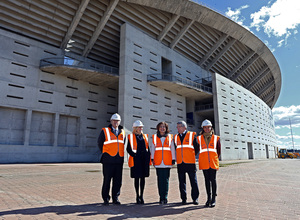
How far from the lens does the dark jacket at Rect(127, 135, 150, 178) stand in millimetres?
4430

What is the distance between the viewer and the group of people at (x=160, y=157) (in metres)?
4.41

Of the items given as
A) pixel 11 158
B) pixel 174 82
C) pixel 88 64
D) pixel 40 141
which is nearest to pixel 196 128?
pixel 174 82

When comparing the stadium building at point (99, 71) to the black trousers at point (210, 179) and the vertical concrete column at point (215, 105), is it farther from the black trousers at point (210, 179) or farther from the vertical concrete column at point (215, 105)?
the black trousers at point (210, 179)

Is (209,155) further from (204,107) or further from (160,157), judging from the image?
(204,107)

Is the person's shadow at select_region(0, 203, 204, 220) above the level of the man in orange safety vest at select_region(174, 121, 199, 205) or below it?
below

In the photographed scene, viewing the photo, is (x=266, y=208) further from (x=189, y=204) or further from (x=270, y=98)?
(x=270, y=98)

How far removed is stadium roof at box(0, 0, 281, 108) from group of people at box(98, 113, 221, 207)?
61.2 feet

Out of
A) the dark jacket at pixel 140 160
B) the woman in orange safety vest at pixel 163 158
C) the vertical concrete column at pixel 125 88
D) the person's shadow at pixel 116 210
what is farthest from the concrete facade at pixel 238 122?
the person's shadow at pixel 116 210

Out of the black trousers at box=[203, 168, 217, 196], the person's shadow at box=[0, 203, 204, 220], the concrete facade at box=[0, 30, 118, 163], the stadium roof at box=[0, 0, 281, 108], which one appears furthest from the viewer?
the stadium roof at box=[0, 0, 281, 108]

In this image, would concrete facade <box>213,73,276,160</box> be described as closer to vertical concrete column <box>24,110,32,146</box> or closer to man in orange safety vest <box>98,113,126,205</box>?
vertical concrete column <box>24,110,32,146</box>

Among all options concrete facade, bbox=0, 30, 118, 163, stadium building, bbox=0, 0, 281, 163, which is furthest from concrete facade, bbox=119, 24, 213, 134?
concrete facade, bbox=0, 30, 118, 163

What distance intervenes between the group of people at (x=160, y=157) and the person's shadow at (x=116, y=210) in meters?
0.23

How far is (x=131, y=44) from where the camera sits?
2203 cm

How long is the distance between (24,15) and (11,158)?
40.8 ft
